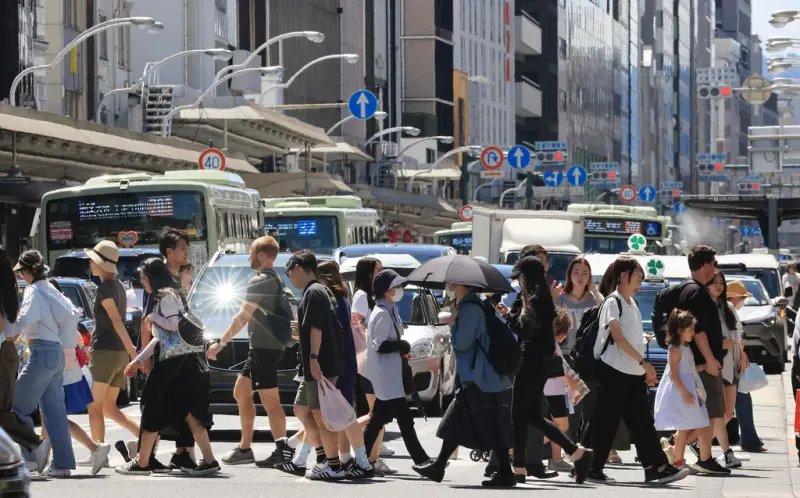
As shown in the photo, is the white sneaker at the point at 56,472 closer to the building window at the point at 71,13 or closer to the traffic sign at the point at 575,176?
the building window at the point at 71,13

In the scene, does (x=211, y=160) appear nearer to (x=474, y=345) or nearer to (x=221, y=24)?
(x=221, y=24)

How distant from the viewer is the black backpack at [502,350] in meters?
13.2

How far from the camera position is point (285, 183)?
58.5 meters

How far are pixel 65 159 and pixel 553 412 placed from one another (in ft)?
97.3

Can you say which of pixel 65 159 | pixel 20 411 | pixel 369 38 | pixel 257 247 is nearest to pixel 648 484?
pixel 257 247

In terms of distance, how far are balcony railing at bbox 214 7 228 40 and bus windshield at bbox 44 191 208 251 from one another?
1586 inches

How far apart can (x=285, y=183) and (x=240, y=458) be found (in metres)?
43.6

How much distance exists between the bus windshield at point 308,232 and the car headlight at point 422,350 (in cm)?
1866

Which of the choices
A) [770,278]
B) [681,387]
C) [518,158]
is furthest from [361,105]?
[681,387]

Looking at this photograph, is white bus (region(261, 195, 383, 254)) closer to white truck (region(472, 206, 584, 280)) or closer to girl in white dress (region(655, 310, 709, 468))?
white truck (region(472, 206, 584, 280))

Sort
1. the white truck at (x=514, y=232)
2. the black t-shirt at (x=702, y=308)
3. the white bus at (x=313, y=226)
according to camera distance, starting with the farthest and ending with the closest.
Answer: the white bus at (x=313, y=226), the white truck at (x=514, y=232), the black t-shirt at (x=702, y=308)

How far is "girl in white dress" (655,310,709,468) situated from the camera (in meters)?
14.0

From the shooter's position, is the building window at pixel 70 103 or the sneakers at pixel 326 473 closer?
the sneakers at pixel 326 473

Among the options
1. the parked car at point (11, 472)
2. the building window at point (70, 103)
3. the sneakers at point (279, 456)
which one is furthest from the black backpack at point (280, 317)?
the building window at point (70, 103)
